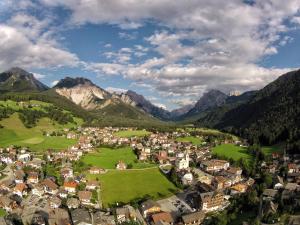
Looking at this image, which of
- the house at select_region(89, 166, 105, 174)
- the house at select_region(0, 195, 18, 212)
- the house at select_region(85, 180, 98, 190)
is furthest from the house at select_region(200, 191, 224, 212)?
the house at select_region(0, 195, 18, 212)

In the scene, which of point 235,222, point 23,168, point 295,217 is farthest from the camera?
point 23,168

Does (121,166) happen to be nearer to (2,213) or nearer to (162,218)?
(162,218)

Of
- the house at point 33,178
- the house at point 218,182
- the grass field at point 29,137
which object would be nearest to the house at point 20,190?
the house at point 33,178

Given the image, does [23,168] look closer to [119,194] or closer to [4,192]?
[4,192]

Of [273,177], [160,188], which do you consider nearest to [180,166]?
[160,188]

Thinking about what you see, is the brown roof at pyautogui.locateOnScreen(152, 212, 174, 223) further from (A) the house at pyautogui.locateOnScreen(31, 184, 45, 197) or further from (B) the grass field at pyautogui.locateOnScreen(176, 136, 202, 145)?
(B) the grass field at pyautogui.locateOnScreen(176, 136, 202, 145)

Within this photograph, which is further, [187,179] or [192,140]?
[192,140]

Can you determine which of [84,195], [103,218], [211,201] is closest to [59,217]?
[103,218]

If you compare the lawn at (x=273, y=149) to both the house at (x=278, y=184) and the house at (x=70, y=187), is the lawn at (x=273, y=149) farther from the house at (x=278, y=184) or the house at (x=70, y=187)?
the house at (x=70, y=187)
